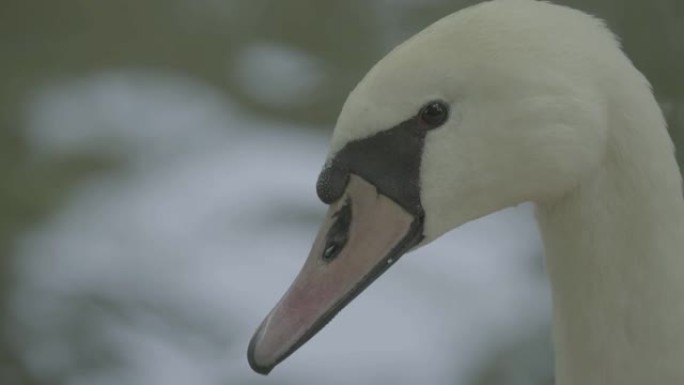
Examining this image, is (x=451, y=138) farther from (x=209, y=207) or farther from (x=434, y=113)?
(x=209, y=207)

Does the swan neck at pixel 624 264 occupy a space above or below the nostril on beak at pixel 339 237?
below

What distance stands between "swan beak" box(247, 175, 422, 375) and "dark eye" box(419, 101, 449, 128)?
9 centimetres

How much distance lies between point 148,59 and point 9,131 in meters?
0.37

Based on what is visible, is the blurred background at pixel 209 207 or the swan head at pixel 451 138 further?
the blurred background at pixel 209 207

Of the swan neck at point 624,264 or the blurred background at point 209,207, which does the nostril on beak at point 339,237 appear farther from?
the blurred background at point 209,207

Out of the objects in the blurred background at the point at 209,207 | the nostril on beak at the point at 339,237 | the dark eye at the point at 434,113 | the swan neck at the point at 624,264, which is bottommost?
the blurred background at the point at 209,207

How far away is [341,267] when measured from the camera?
5.07 ft

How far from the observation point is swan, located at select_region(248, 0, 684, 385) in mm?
1473

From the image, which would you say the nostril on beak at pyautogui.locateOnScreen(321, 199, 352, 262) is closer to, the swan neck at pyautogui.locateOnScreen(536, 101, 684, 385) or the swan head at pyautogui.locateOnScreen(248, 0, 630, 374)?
the swan head at pyautogui.locateOnScreen(248, 0, 630, 374)

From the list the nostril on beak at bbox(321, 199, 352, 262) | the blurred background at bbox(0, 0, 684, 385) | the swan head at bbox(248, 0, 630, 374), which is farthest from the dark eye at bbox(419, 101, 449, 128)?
the blurred background at bbox(0, 0, 684, 385)

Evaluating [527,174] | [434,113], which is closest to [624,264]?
[527,174]

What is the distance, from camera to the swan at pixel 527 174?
147 cm

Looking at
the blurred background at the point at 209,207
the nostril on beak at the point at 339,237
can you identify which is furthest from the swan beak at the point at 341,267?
the blurred background at the point at 209,207

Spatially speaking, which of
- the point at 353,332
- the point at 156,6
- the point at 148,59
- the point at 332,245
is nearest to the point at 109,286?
the point at 353,332
